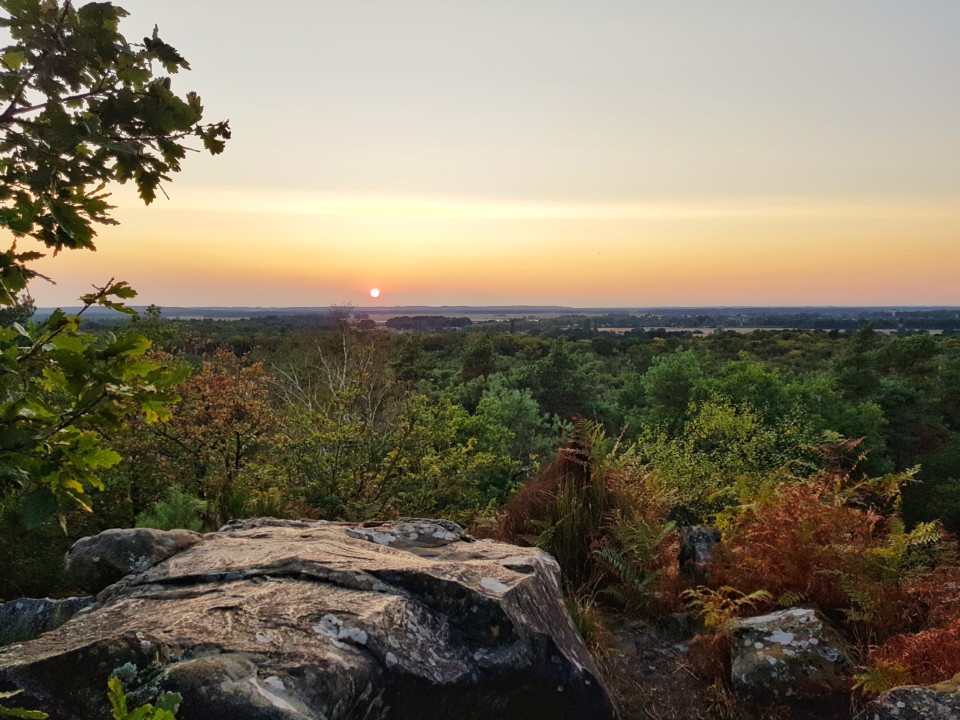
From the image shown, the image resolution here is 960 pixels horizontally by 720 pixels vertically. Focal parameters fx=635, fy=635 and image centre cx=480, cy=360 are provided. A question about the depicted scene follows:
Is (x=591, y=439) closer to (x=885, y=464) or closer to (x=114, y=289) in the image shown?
(x=114, y=289)

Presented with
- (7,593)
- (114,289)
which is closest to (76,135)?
(114,289)

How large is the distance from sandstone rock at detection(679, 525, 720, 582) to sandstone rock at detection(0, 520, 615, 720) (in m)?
2.69

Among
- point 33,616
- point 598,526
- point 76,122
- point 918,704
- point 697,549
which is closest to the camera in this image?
point 76,122

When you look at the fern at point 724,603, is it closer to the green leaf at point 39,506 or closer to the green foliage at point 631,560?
the green foliage at point 631,560

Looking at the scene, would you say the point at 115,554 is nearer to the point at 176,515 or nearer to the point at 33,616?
the point at 33,616

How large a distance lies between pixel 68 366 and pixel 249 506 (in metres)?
5.86

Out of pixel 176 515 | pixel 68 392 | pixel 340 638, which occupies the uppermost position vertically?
pixel 68 392

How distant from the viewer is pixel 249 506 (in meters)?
7.40

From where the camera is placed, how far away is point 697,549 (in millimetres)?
6957

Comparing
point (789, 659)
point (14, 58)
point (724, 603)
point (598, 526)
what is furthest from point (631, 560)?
point (14, 58)

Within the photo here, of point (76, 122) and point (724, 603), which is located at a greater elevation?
point (76, 122)

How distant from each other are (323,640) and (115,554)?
6.82 feet

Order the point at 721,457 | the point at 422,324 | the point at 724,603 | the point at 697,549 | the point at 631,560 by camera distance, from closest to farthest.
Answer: the point at 724,603 < the point at 631,560 < the point at 697,549 < the point at 721,457 < the point at 422,324

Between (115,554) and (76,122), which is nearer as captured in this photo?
(76,122)
